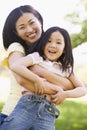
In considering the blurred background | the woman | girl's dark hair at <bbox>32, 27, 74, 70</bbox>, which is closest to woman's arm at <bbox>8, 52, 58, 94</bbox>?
the woman

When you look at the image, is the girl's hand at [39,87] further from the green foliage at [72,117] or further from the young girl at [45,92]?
the green foliage at [72,117]

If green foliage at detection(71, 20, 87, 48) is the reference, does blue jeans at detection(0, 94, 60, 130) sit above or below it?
below

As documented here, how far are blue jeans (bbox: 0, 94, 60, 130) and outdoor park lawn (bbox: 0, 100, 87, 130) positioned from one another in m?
2.47

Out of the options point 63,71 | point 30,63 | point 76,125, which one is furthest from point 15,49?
point 76,125

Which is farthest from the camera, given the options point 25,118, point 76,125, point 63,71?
point 76,125

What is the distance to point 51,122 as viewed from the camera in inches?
71.4

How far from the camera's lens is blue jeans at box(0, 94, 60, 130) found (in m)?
1.76

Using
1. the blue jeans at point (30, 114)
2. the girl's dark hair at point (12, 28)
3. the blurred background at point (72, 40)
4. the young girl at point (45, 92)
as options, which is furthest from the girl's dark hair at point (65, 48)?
the blurred background at point (72, 40)

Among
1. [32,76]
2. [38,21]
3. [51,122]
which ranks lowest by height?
[51,122]

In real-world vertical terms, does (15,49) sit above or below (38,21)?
below

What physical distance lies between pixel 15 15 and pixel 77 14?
2678mm

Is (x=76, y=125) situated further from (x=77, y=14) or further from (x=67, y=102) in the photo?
(x=77, y=14)

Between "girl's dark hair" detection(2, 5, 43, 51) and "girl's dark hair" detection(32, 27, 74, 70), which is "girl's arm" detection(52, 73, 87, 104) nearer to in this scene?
"girl's dark hair" detection(32, 27, 74, 70)

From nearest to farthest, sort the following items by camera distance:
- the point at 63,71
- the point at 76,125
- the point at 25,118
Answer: the point at 25,118
the point at 63,71
the point at 76,125
